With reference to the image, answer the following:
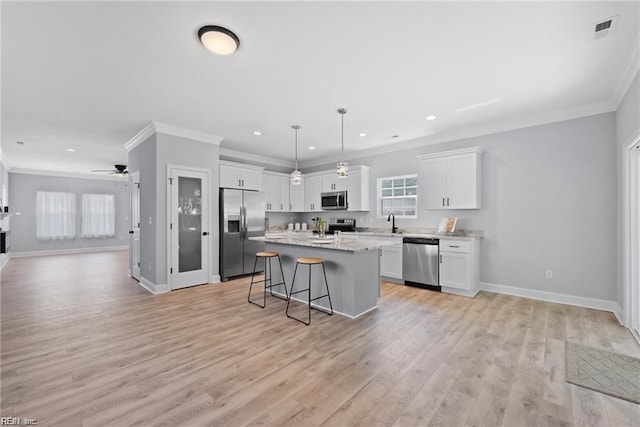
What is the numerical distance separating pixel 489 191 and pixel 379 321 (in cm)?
299

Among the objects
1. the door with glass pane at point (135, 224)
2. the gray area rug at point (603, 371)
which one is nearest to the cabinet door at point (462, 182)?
the gray area rug at point (603, 371)

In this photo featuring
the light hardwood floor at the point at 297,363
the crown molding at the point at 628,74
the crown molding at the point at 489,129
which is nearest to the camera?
the light hardwood floor at the point at 297,363

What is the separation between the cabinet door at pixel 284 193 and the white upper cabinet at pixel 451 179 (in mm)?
3456

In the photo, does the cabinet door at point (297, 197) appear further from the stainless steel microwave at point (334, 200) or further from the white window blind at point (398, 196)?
the white window blind at point (398, 196)

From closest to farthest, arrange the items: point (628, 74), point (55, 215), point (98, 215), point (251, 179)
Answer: point (628, 74) < point (251, 179) < point (55, 215) < point (98, 215)

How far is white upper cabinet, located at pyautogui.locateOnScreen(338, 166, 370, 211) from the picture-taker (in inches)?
242

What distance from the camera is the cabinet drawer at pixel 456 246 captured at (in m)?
4.39

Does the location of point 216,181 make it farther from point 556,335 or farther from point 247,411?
point 556,335

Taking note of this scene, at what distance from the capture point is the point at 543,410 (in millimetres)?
1846

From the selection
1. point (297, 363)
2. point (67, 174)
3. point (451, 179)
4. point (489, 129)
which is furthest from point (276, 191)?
point (67, 174)

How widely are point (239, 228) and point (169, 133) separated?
2.10m

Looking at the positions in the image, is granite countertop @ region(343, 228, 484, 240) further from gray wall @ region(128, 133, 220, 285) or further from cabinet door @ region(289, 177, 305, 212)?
gray wall @ region(128, 133, 220, 285)

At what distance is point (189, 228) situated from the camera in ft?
16.3

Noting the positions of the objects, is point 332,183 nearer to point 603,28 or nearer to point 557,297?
point 557,297
